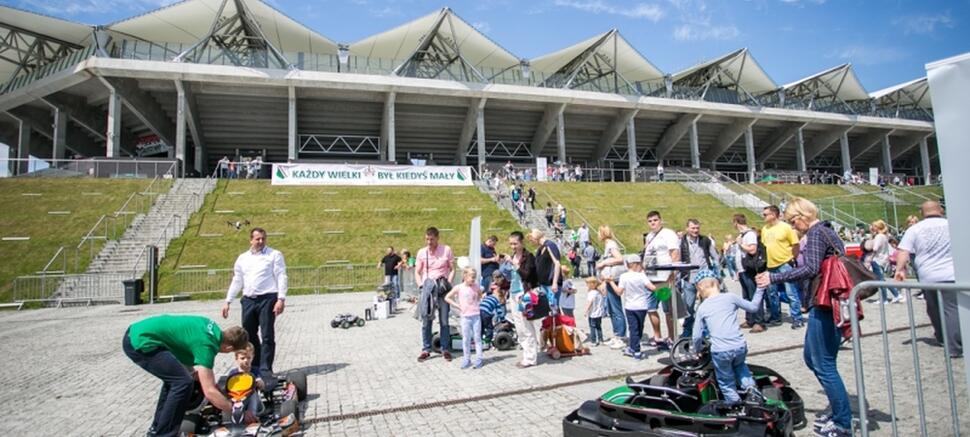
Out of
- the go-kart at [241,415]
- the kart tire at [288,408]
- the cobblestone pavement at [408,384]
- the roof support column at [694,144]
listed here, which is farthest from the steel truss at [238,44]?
the roof support column at [694,144]

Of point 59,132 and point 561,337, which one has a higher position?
point 59,132

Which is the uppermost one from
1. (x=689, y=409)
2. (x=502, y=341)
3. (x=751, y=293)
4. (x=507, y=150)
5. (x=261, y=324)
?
(x=507, y=150)

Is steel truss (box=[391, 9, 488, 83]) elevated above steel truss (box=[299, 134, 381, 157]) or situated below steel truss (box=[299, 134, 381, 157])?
above

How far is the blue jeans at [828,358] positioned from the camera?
3.55 meters

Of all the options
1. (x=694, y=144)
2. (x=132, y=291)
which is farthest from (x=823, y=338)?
(x=694, y=144)

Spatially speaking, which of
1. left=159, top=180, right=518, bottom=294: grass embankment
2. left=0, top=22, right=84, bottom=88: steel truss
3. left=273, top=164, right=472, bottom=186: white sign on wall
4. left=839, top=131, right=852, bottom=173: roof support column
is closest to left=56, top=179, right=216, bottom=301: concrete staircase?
left=159, top=180, right=518, bottom=294: grass embankment

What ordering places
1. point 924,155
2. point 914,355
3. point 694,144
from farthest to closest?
point 924,155 → point 694,144 → point 914,355

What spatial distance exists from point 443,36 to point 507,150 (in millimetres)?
11919

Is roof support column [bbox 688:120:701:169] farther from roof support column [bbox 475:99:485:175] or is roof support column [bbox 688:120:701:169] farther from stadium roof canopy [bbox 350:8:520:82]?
roof support column [bbox 475:99:485:175]

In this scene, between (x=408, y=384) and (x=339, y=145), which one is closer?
(x=408, y=384)

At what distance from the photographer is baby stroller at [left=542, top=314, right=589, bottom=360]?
672cm

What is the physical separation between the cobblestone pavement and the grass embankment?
26.0 feet

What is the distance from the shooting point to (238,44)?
3466 centimetres

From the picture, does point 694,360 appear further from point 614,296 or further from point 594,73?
point 594,73
